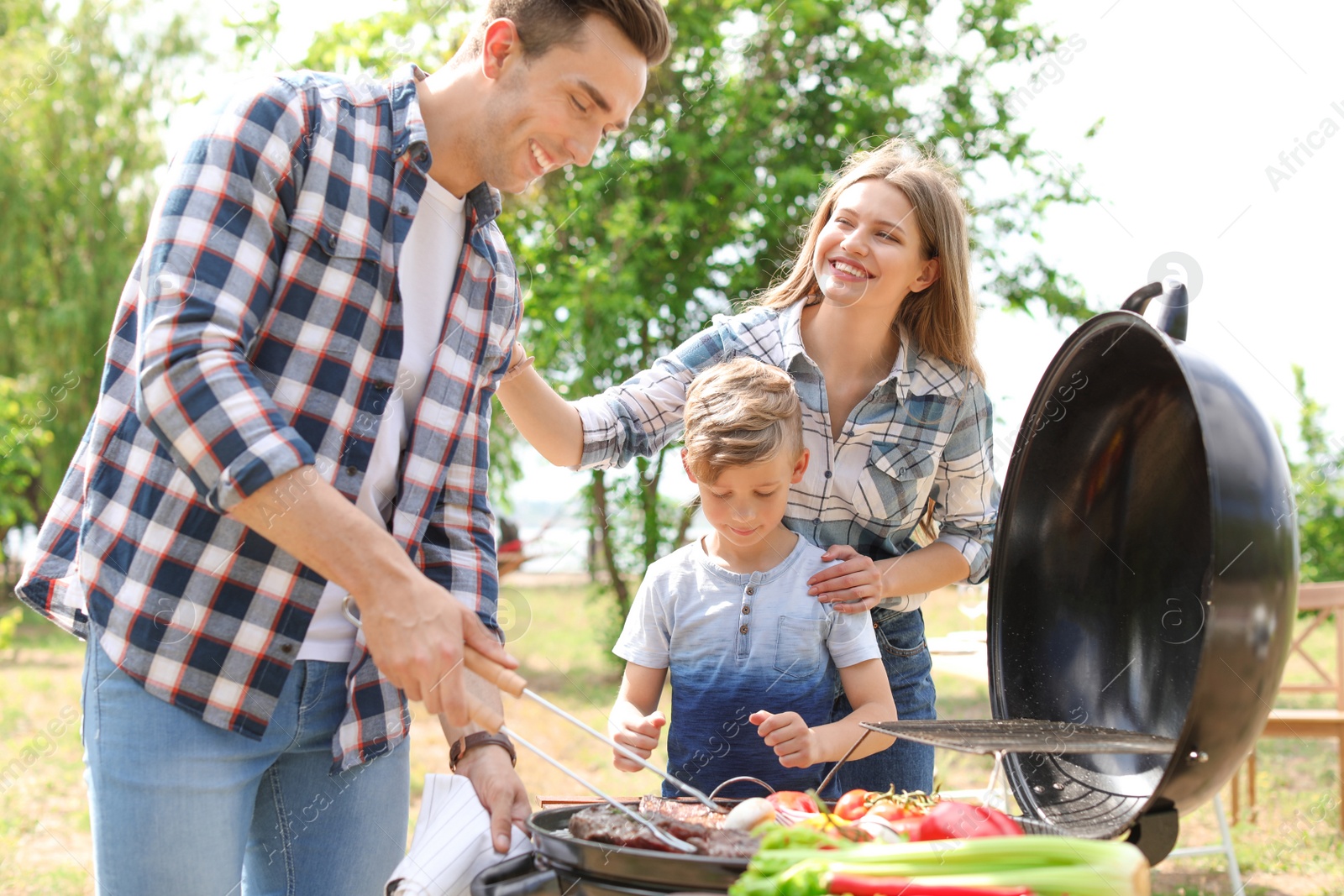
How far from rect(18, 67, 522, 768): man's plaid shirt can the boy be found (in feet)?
1.99

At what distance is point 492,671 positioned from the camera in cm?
149

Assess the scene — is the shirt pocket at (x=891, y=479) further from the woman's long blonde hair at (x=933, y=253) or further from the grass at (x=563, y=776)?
the grass at (x=563, y=776)

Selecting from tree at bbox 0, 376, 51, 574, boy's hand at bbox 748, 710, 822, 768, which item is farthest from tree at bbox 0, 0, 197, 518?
boy's hand at bbox 748, 710, 822, 768

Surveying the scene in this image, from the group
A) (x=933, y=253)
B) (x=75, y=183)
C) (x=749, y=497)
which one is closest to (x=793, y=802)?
(x=749, y=497)

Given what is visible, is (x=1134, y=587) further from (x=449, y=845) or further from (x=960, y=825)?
(x=449, y=845)

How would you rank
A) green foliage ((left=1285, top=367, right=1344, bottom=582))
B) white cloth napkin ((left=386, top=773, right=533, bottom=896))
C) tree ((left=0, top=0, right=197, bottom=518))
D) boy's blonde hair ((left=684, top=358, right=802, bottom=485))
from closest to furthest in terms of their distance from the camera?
white cloth napkin ((left=386, top=773, right=533, bottom=896)) < boy's blonde hair ((left=684, top=358, right=802, bottom=485)) < green foliage ((left=1285, top=367, right=1344, bottom=582)) < tree ((left=0, top=0, right=197, bottom=518))

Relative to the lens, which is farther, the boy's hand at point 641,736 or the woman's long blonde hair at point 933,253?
the woman's long blonde hair at point 933,253

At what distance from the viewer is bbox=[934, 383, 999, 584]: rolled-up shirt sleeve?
2461mm

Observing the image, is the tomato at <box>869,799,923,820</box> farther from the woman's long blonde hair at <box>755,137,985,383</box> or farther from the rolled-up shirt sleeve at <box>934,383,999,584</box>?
the woman's long blonde hair at <box>755,137,985,383</box>

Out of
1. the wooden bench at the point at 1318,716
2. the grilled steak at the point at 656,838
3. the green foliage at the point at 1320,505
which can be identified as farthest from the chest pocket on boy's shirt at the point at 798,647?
the green foliage at the point at 1320,505

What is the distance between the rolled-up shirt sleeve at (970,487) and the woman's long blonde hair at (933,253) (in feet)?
0.43

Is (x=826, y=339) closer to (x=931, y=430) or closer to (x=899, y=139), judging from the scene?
(x=931, y=430)

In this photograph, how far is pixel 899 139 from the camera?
2.78m

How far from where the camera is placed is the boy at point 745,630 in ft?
7.14
